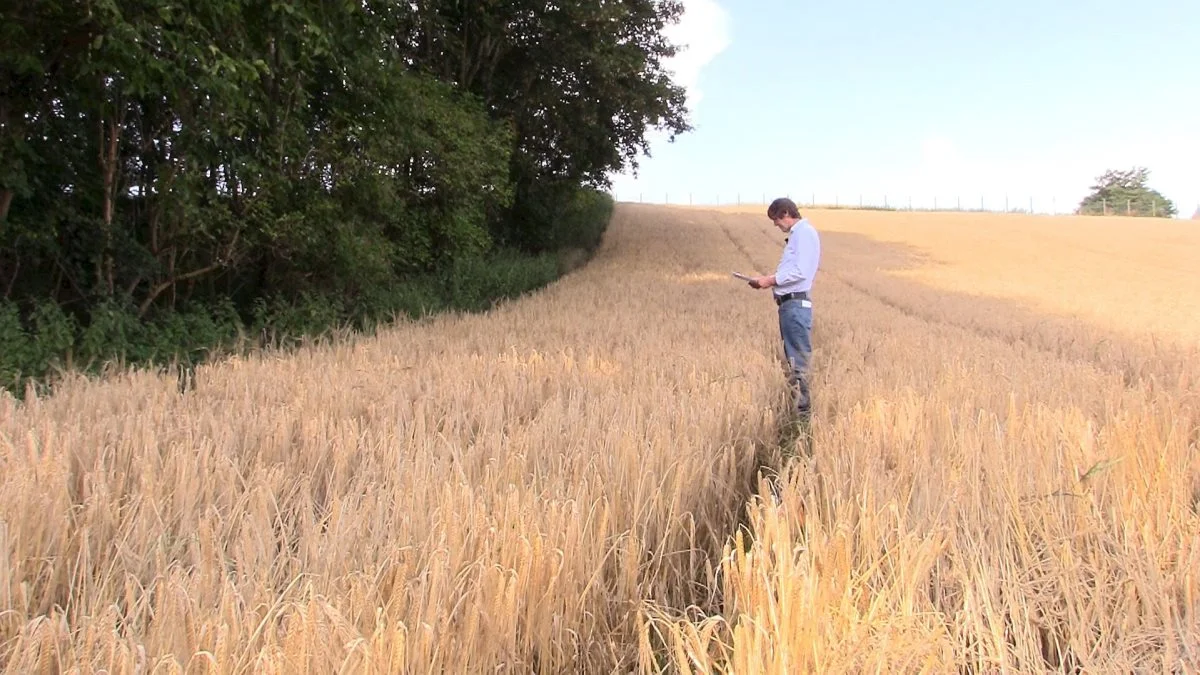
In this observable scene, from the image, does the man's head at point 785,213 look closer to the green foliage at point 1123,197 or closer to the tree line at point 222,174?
the tree line at point 222,174

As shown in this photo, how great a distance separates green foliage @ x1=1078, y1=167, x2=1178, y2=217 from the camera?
232 feet

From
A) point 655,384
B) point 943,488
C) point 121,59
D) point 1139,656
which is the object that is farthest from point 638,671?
point 121,59

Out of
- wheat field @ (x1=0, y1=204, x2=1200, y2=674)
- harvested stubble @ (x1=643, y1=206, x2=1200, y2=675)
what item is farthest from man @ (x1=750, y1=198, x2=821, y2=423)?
harvested stubble @ (x1=643, y1=206, x2=1200, y2=675)

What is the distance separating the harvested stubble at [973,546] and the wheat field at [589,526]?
0.01 m

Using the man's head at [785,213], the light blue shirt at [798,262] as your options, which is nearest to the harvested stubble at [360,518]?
the light blue shirt at [798,262]

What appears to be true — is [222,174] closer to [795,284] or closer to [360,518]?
[795,284]

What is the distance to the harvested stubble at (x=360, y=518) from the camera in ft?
3.91

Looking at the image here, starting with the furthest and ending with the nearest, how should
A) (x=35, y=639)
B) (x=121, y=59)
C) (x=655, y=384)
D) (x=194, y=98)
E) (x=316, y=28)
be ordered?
(x=194, y=98), (x=316, y=28), (x=121, y=59), (x=655, y=384), (x=35, y=639)

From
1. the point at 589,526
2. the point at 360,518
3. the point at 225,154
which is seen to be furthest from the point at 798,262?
the point at 225,154

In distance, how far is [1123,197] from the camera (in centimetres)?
7738

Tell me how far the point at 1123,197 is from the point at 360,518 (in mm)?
101203

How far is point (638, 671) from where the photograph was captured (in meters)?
1.41

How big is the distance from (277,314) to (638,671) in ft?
25.1

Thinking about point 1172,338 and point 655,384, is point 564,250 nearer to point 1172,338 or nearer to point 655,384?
point 1172,338
